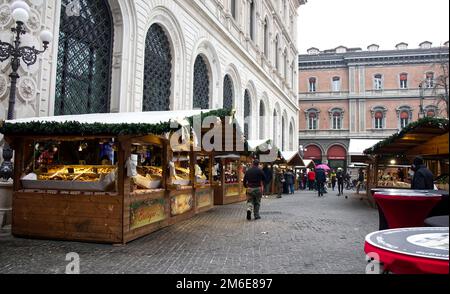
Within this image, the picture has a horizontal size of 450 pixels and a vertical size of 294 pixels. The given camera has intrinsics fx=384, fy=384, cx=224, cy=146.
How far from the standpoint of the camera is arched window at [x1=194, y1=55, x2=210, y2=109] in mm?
19094

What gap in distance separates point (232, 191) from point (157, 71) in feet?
19.4

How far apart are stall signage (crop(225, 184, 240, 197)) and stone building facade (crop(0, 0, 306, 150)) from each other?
4.01 meters

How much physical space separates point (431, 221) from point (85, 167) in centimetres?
712

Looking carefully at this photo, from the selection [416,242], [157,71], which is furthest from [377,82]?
[416,242]

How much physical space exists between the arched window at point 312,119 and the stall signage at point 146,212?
130 ft

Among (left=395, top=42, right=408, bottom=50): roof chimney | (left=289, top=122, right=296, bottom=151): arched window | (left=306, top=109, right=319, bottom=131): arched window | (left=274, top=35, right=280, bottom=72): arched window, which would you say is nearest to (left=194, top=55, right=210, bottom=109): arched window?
(left=274, top=35, right=280, bottom=72): arched window

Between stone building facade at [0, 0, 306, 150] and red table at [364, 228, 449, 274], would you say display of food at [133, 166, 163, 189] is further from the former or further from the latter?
red table at [364, 228, 449, 274]

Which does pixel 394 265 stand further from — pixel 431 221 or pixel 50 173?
pixel 50 173

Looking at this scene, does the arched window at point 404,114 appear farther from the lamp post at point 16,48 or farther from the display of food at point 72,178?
the lamp post at point 16,48

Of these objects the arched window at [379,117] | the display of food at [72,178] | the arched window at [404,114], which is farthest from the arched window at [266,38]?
the display of food at [72,178]

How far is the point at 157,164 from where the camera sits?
451 inches

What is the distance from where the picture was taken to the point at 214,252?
639 cm

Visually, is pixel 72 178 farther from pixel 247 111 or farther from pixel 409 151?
pixel 247 111

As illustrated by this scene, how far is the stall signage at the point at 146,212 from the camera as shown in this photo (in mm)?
7473
